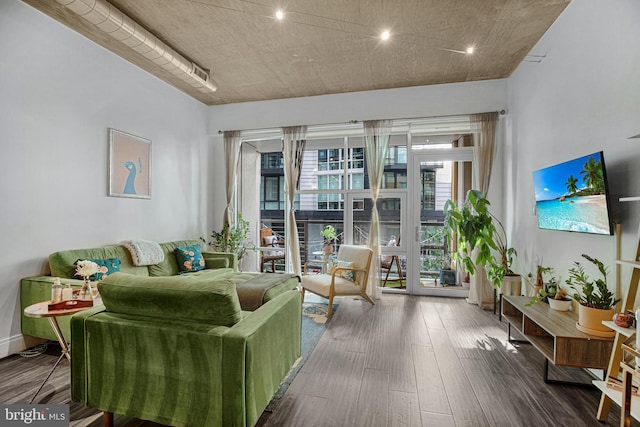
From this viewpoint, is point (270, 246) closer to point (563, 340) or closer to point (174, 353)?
point (174, 353)

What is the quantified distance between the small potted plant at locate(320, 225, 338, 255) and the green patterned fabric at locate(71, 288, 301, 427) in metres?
3.35

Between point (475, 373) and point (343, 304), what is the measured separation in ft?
6.84

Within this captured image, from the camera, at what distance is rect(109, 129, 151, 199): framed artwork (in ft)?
12.1

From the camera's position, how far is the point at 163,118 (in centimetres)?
450

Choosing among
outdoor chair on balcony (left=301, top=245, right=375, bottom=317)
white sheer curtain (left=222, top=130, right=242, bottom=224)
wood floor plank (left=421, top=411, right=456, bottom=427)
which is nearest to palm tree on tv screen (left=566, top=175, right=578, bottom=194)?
wood floor plank (left=421, top=411, right=456, bottom=427)

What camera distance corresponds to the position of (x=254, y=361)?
61.7 inches

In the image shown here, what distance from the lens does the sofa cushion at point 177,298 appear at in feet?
5.22

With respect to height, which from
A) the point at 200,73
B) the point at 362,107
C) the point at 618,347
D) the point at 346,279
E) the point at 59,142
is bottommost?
the point at 346,279

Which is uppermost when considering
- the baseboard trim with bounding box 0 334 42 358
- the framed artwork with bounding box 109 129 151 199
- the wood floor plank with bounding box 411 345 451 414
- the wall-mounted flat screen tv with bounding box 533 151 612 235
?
the framed artwork with bounding box 109 129 151 199

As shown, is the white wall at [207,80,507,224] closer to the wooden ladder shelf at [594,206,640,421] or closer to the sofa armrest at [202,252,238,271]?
the sofa armrest at [202,252,238,271]

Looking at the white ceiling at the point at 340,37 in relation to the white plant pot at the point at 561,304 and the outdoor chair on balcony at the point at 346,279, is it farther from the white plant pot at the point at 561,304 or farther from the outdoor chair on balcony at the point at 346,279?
the white plant pot at the point at 561,304

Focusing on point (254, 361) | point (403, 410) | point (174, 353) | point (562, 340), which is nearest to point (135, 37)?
point (174, 353)

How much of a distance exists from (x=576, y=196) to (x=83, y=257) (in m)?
4.73

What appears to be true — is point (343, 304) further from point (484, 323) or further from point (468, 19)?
point (468, 19)
